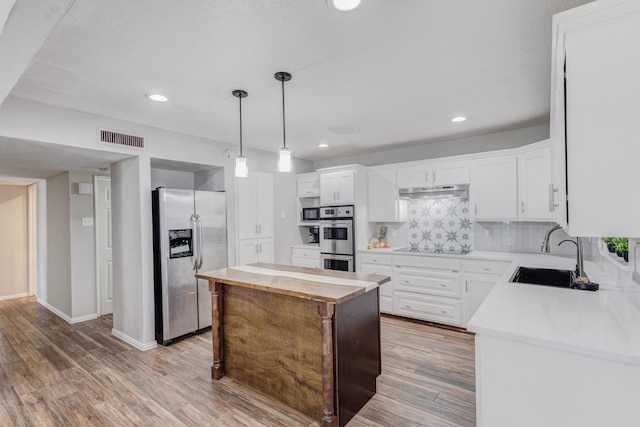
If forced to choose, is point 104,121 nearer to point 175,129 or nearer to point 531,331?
point 175,129

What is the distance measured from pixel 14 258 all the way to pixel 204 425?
5.96 m

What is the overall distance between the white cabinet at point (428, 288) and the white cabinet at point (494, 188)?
2.37 feet

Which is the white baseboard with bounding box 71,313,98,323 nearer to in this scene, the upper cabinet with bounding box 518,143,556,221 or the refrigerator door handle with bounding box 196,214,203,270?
the refrigerator door handle with bounding box 196,214,203,270

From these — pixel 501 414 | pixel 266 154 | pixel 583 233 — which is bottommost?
pixel 501 414

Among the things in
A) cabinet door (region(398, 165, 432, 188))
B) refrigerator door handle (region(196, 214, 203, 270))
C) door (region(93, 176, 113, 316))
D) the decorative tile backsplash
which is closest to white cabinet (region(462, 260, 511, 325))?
the decorative tile backsplash

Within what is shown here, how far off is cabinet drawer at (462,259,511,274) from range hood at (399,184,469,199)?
2.96 feet

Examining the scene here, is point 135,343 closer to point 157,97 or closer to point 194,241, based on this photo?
point 194,241

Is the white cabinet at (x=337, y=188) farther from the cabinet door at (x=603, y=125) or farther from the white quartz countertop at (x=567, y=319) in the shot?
the cabinet door at (x=603, y=125)

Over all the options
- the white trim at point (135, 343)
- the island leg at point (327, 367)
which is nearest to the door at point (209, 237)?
the white trim at point (135, 343)

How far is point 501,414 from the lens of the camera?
1418mm

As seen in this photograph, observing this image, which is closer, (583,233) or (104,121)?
(583,233)

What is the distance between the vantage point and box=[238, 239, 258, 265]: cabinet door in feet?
14.3

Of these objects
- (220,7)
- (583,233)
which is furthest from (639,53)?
(220,7)

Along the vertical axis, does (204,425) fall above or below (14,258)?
below
